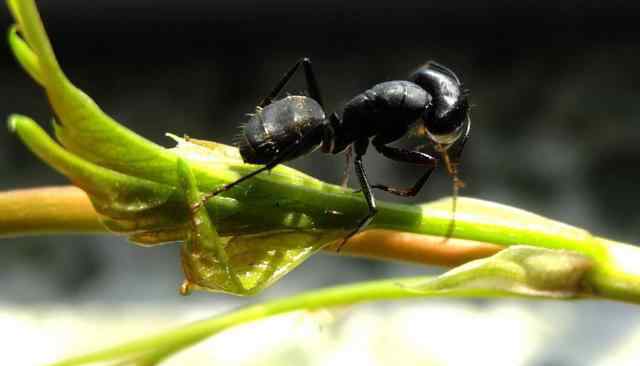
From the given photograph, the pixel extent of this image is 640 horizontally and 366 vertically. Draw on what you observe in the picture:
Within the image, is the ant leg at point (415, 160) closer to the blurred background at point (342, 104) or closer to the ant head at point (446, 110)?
the ant head at point (446, 110)

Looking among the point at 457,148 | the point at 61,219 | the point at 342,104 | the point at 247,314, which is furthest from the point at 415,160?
the point at 342,104

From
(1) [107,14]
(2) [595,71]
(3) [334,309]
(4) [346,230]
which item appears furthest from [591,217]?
(4) [346,230]

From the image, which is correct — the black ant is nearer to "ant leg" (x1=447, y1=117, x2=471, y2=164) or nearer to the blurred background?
"ant leg" (x1=447, y1=117, x2=471, y2=164)

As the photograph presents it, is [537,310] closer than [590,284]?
No

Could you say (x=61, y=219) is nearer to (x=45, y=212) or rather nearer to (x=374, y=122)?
(x=45, y=212)

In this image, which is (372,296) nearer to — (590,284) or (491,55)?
(590,284)

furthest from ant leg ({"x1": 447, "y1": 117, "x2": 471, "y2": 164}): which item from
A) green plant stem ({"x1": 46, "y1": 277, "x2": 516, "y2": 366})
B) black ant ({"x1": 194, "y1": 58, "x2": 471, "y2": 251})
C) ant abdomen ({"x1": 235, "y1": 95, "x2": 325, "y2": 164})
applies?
green plant stem ({"x1": 46, "y1": 277, "x2": 516, "y2": 366})
